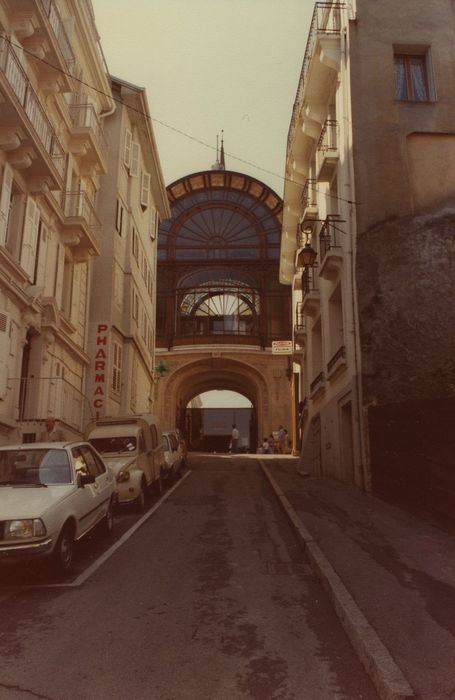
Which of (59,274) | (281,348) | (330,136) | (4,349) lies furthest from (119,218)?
(4,349)

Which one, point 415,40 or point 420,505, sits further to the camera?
point 415,40

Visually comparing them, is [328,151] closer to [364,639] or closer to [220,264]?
[364,639]

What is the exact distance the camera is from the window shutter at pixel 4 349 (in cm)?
1391

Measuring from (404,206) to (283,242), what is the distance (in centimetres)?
1497

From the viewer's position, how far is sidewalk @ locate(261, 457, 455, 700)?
4.18 meters

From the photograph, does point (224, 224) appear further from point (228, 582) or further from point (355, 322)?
point (228, 582)

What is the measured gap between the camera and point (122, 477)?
40.9 ft

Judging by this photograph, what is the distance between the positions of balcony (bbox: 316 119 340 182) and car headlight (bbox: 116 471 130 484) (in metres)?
11.1

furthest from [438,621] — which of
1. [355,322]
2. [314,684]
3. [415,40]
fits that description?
[415,40]

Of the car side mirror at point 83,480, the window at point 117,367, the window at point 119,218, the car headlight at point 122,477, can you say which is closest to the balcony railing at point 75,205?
the window at point 119,218

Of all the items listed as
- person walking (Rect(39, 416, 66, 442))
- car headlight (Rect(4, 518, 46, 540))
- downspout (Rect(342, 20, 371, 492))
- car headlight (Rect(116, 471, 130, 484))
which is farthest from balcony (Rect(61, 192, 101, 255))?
car headlight (Rect(4, 518, 46, 540))

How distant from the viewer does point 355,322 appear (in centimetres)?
1487

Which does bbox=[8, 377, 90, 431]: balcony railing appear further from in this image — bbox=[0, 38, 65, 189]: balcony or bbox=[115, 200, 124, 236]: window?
bbox=[115, 200, 124, 236]: window

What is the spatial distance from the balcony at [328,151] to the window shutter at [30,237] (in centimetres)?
873
